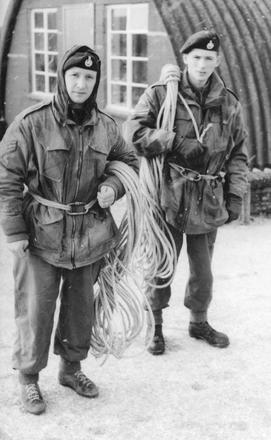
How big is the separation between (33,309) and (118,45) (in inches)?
257

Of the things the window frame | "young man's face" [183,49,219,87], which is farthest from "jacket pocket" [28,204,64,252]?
the window frame

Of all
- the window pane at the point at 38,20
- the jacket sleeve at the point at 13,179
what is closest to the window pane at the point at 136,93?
the window pane at the point at 38,20

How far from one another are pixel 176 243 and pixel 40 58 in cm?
747

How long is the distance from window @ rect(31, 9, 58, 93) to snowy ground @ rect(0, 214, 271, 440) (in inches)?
252

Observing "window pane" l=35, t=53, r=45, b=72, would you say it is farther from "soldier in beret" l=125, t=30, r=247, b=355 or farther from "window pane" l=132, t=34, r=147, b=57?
"soldier in beret" l=125, t=30, r=247, b=355

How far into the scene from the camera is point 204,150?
386 cm

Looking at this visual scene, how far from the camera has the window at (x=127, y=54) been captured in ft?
28.5

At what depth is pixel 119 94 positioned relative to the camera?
30.6ft

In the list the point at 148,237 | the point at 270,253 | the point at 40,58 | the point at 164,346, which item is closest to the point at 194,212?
the point at 148,237

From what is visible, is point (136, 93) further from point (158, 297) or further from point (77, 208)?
point (77, 208)

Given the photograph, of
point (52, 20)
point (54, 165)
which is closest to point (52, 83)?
point (52, 20)

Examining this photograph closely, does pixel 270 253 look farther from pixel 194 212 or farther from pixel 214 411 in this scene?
pixel 214 411

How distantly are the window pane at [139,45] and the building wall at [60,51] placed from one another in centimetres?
44

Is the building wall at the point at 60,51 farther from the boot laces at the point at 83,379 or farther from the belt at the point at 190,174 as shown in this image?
the boot laces at the point at 83,379
